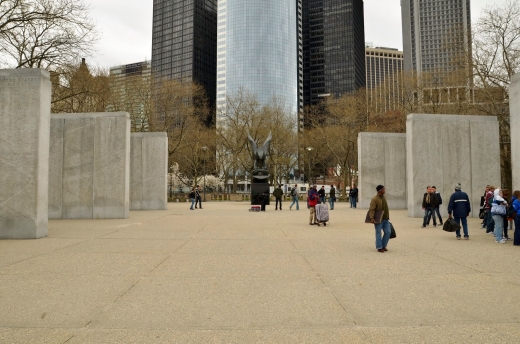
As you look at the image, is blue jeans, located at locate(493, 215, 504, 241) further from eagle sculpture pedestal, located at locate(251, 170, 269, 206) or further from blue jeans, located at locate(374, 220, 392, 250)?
eagle sculpture pedestal, located at locate(251, 170, 269, 206)

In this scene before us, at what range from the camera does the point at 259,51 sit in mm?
125750

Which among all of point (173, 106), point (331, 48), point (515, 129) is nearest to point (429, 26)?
point (173, 106)

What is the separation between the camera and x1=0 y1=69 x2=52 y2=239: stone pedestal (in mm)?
11289

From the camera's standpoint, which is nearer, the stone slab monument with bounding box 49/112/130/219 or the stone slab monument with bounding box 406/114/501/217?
the stone slab monument with bounding box 49/112/130/219

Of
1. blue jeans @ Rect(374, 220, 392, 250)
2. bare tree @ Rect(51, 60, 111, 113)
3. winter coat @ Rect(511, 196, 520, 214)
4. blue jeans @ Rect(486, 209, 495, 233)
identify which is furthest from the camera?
bare tree @ Rect(51, 60, 111, 113)

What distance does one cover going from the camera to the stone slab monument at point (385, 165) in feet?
84.6

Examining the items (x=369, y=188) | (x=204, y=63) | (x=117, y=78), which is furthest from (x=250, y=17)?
(x=369, y=188)

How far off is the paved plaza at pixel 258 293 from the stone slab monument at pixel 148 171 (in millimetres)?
15945

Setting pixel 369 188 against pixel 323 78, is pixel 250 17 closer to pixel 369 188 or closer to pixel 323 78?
pixel 323 78

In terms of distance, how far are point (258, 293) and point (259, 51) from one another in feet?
418

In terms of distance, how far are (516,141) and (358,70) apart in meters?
163

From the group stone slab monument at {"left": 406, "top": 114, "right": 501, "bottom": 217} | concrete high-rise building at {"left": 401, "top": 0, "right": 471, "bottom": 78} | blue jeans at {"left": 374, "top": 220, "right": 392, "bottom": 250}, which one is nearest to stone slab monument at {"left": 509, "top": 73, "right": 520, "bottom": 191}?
stone slab monument at {"left": 406, "top": 114, "right": 501, "bottom": 217}

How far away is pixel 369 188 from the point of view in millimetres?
26781

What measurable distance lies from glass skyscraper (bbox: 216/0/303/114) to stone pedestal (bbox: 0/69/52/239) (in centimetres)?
11287
